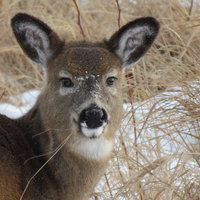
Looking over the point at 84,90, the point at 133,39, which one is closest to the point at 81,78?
the point at 84,90

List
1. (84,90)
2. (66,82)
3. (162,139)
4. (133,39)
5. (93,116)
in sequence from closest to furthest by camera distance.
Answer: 1. (93,116)
2. (84,90)
3. (66,82)
4. (133,39)
5. (162,139)

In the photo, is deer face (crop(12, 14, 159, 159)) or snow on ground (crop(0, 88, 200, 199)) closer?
deer face (crop(12, 14, 159, 159))

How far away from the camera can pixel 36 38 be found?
5.12 metres

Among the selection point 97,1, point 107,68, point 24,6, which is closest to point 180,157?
point 107,68

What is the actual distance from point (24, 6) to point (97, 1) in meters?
1.75

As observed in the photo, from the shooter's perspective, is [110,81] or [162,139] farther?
[162,139]

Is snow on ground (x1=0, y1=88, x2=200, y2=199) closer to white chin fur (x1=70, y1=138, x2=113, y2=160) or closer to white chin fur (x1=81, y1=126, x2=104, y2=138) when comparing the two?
white chin fur (x1=70, y1=138, x2=113, y2=160)

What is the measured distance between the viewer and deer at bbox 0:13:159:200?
4.51 m

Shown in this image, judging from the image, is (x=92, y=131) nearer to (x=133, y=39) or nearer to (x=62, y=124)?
(x=62, y=124)

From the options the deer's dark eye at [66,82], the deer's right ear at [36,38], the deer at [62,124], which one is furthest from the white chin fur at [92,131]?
the deer's right ear at [36,38]

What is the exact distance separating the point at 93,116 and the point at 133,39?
4.27ft

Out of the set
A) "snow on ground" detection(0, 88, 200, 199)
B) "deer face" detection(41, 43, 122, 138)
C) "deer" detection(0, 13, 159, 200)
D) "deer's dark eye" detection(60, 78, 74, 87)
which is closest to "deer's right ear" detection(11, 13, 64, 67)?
"deer" detection(0, 13, 159, 200)

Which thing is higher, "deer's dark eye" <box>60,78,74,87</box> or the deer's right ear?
the deer's right ear

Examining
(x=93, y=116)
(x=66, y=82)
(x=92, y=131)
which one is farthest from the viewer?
(x=66, y=82)
